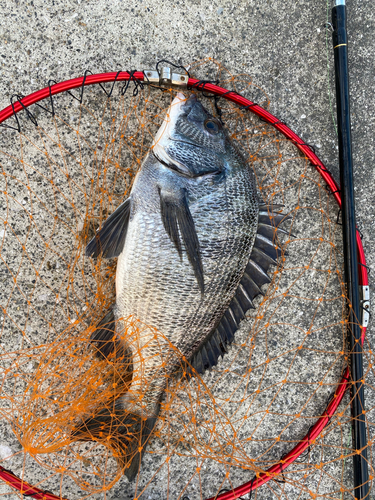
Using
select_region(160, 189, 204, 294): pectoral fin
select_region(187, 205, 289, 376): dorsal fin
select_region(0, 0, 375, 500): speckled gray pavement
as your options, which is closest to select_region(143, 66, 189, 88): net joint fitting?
select_region(0, 0, 375, 500): speckled gray pavement

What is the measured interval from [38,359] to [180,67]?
1769 millimetres

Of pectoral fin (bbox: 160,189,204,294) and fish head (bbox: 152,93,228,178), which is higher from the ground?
fish head (bbox: 152,93,228,178)

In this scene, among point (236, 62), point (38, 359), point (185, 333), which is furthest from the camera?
point (236, 62)

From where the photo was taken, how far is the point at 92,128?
184 cm

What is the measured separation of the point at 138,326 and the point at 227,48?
5.30 ft

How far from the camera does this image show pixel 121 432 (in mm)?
1639

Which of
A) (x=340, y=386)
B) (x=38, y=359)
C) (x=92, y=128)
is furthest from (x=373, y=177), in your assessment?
(x=38, y=359)

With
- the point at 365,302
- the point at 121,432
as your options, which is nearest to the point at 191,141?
the point at 365,302

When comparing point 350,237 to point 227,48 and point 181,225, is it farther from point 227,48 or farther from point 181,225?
point 227,48

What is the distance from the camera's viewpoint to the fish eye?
1681 mm

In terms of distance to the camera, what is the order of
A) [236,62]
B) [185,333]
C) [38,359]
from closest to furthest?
[185,333] < [38,359] < [236,62]

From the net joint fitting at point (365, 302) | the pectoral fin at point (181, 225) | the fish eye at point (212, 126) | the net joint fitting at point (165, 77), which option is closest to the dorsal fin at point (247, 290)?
the pectoral fin at point (181, 225)

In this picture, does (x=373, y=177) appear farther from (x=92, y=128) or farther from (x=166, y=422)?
(x=166, y=422)

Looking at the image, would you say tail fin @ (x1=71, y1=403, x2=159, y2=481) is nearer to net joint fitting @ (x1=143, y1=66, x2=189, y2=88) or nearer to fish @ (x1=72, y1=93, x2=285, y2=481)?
fish @ (x1=72, y1=93, x2=285, y2=481)
